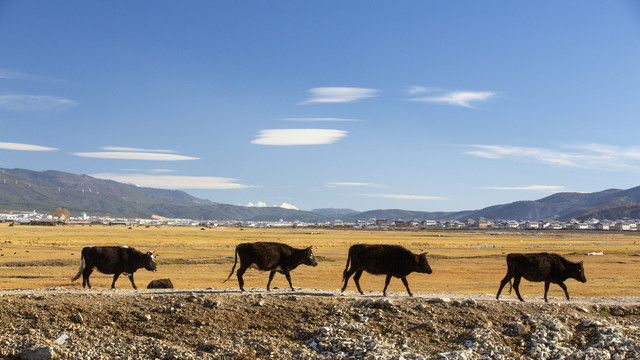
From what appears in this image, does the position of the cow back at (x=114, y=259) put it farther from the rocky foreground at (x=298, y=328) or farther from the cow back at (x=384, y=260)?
the cow back at (x=384, y=260)

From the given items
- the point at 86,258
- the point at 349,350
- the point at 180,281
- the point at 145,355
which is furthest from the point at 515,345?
the point at 180,281

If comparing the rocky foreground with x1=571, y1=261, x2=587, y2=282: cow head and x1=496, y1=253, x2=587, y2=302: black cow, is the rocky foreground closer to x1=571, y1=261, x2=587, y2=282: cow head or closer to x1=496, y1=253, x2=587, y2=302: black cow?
x1=496, y1=253, x2=587, y2=302: black cow

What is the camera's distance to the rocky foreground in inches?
559

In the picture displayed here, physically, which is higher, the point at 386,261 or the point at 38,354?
the point at 386,261

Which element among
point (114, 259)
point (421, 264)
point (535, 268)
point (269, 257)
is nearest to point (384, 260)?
point (421, 264)

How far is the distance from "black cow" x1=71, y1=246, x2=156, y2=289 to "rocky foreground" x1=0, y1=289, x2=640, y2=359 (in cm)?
399

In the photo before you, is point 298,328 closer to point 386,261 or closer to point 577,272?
point 386,261

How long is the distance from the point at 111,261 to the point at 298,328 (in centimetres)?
941

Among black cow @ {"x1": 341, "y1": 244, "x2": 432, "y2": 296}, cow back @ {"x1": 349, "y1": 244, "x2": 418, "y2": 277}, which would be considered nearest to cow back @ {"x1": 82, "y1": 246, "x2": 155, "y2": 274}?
black cow @ {"x1": 341, "y1": 244, "x2": 432, "y2": 296}

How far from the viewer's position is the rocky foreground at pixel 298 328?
14.2 m

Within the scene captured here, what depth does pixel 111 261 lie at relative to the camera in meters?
20.9

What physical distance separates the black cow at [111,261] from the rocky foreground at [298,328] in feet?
13.1

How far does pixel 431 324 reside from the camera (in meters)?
15.4

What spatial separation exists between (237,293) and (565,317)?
10.1m
